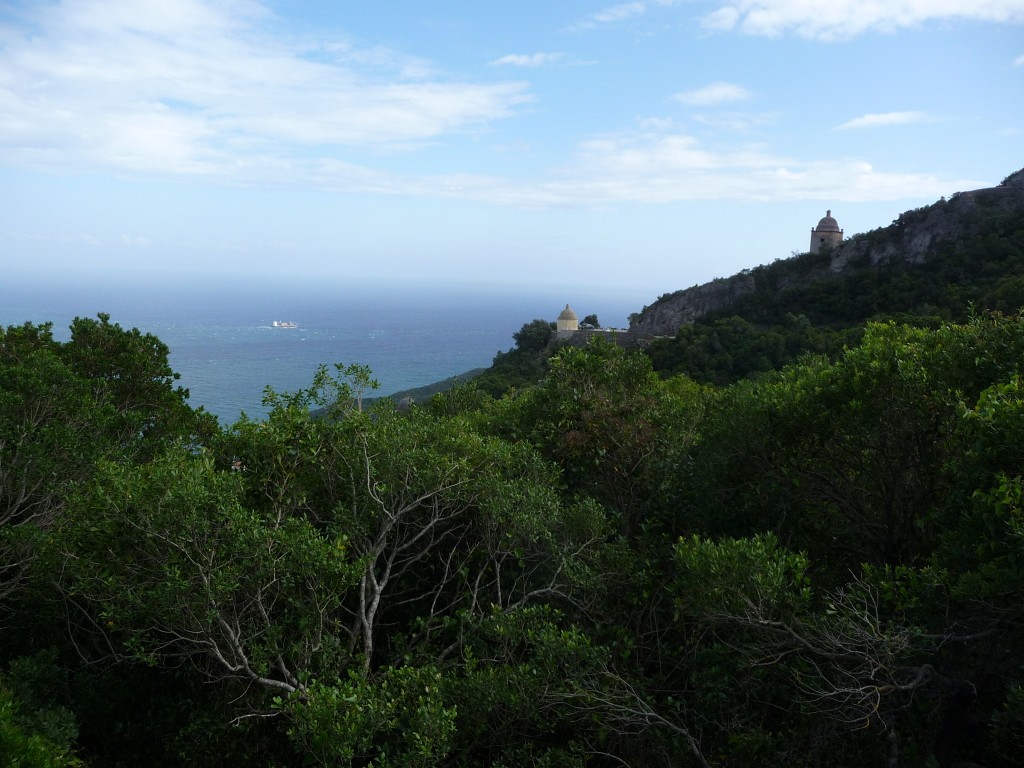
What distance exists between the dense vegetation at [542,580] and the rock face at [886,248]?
44.9 metres

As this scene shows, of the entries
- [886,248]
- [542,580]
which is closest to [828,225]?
[886,248]

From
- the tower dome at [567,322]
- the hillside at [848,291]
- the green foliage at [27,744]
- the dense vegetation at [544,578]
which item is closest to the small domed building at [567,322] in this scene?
the tower dome at [567,322]

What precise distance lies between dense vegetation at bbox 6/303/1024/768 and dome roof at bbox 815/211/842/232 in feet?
192

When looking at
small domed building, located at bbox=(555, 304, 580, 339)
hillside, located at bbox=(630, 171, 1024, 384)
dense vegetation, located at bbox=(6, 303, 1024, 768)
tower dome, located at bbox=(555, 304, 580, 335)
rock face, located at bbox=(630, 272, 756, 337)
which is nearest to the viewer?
dense vegetation, located at bbox=(6, 303, 1024, 768)

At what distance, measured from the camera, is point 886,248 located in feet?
163

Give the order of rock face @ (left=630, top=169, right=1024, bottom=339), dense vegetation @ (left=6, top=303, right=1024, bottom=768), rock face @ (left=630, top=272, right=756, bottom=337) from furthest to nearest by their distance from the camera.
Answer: rock face @ (left=630, top=272, right=756, bottom=337), rock face @ (left=630, top=169, right=1024, bottom=339), dense vegetation @ (left=6, top=303, right=1024, bottom=768)

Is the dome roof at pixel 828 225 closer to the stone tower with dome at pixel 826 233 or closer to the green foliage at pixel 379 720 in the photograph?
the stone tower with dome at pixel 826 233

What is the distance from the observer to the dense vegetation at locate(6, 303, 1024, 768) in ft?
19.6

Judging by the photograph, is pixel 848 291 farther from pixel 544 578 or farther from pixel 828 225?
pixel 544 578

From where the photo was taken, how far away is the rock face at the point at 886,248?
1860 inches

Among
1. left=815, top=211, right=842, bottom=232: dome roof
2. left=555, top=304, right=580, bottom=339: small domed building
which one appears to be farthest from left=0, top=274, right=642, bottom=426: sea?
left=815, top=211, right=842, bottom=232: dome roof

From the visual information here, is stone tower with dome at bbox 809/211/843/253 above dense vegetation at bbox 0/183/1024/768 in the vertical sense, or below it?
above

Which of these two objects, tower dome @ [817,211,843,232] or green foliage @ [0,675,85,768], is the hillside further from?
green foliage @ [0,675,85,768]

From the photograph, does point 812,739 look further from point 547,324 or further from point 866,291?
point 547,324
